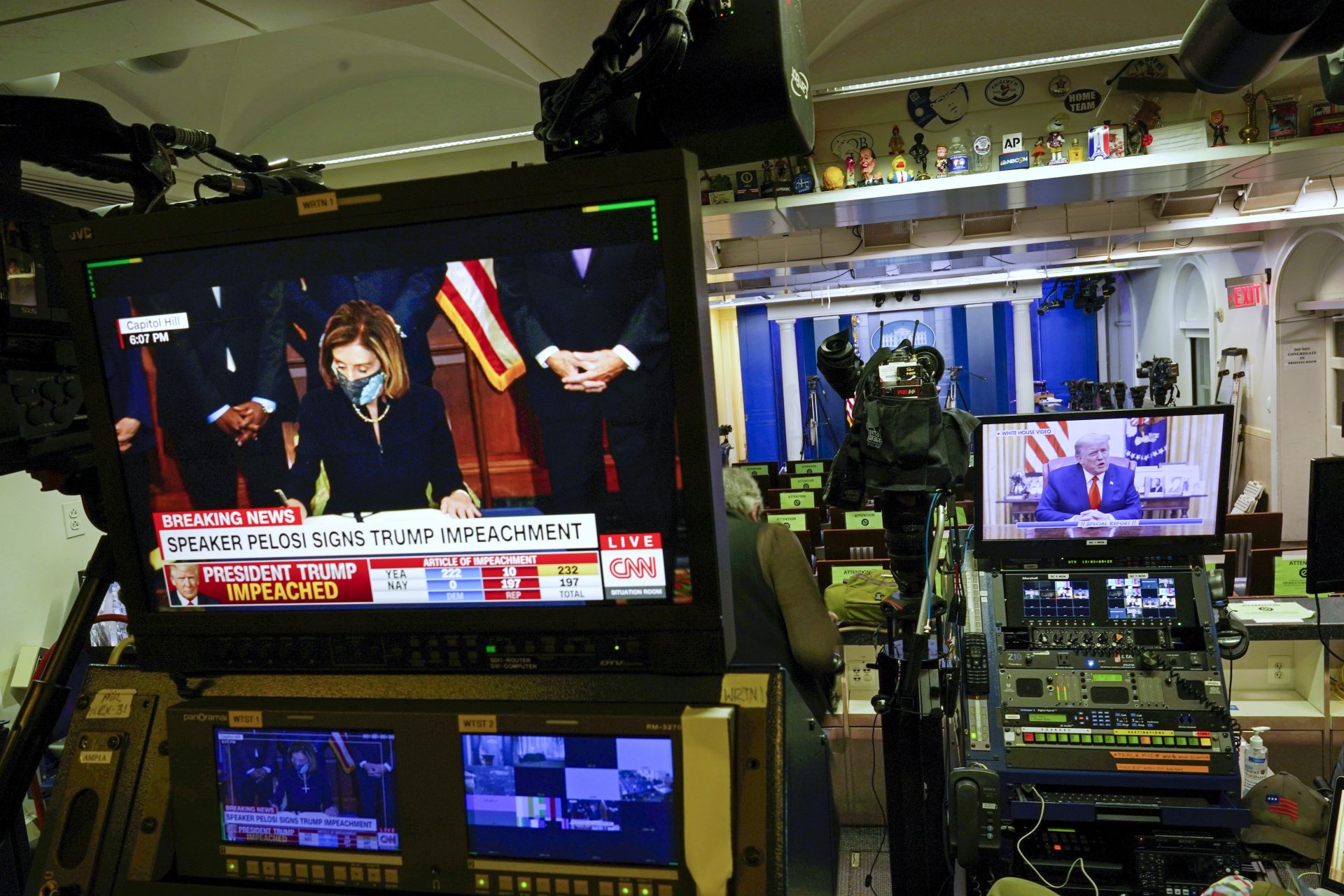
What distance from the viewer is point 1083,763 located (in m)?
2.86

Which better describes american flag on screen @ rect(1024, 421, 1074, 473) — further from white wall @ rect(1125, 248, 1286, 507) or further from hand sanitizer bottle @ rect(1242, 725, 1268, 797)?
white wall @ rect(1125, 248, 1286, 507)

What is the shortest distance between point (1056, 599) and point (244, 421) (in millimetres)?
2774

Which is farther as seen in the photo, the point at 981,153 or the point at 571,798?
the point at 981,153

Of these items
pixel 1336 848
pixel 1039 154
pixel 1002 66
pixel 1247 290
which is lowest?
pixel 1336 848

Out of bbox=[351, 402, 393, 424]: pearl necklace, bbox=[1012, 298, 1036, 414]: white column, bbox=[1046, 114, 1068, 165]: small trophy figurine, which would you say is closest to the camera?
bbox=[351, 402, 393, 424]: pearl necklace

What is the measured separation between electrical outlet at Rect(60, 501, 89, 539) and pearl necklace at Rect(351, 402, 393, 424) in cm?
572

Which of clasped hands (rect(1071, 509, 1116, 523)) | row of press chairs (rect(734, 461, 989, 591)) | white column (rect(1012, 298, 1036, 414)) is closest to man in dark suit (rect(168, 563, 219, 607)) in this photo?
clasped hands (rect(1071, 509, 1116, 523))

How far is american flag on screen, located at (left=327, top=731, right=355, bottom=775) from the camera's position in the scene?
1.13 m

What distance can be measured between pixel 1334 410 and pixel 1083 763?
8.60m

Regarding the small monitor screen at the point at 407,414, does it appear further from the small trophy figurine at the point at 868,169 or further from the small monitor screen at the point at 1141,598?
the small trophy figurine at the point at 868,169

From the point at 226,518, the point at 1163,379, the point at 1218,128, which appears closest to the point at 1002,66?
the point at 1218,128

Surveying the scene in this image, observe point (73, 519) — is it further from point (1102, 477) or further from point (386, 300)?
point (1102, 477)

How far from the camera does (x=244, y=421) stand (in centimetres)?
109

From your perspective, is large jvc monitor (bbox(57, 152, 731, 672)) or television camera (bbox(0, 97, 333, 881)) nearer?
large jvc monitor (bbox(57, 152, 731, 672))
